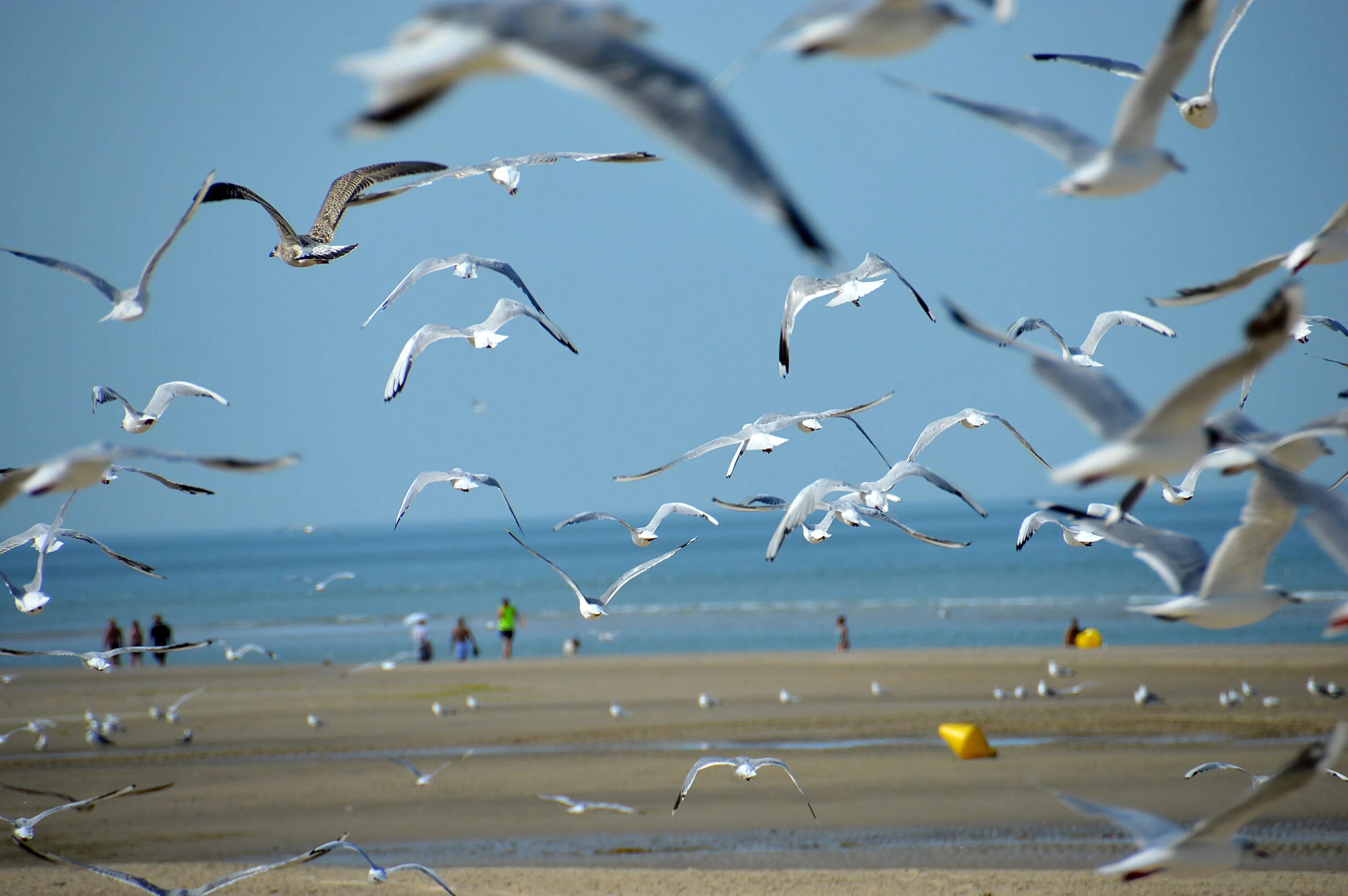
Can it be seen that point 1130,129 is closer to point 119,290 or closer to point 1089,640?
point 119,290

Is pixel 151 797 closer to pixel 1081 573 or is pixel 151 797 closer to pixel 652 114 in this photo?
pixel 652 114

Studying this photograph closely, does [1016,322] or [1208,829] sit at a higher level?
[1016,322]

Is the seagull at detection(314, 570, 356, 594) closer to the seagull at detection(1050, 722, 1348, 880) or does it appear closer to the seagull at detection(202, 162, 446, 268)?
the seagull at detection(202, 162, 446, 268)

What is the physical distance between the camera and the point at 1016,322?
9.42m

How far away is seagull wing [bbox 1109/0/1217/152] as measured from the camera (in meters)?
4.41

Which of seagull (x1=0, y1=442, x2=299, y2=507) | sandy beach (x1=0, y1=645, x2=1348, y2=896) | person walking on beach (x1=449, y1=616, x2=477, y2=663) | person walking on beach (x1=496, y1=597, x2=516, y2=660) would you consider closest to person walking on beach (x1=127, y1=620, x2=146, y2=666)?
sandy beach (x1=0, y1=645, x2=1348, y2=896)

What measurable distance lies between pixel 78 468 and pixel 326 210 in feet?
13.3

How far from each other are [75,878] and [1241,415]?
1091 cm

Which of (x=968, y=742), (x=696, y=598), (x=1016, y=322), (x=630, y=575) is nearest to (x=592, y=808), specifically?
(x=630, y=575)

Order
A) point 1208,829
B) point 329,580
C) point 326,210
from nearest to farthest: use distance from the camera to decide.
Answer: point 1208,829
point 326,210
point 329,580

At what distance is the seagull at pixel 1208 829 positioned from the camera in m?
3.94

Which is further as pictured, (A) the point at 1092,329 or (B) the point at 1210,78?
(A) the point at 1092,329

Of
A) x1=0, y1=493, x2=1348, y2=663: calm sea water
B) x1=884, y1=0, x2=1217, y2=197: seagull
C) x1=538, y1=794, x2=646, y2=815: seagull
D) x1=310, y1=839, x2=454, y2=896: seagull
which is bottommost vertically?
x1=0, y1=493, x2=1348, y2=663: calm sea water

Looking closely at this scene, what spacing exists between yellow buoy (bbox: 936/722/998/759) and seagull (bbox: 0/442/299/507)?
1206 centimetres
